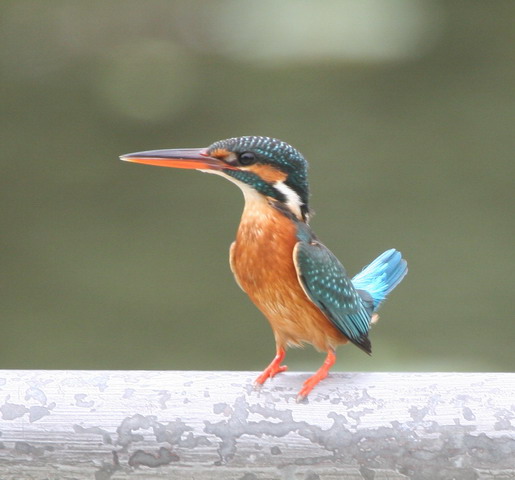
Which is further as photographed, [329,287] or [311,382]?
[329,287]

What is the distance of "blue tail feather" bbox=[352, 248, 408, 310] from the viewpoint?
6.61 feet

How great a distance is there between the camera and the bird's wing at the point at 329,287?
175 centimetres

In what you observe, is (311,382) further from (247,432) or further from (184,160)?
(184,160)

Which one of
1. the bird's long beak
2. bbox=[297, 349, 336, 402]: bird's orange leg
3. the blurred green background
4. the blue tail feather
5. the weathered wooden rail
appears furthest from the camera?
the blurred green background

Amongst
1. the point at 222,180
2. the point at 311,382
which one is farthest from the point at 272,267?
the point at 222,180

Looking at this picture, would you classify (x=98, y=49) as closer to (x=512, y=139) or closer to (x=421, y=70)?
(x=421, y=70)

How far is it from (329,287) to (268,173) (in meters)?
0.20

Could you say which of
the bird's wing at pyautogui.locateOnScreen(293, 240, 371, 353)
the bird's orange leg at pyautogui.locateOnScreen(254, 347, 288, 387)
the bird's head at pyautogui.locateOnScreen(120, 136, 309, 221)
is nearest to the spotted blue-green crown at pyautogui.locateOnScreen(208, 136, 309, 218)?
the bird's head at pyautogui.locateOnScreen(120, 136, 309, 221)

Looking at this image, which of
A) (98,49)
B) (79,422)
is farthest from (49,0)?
(79,422)

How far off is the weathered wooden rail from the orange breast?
336 millimetres

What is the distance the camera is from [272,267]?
5.80 feet

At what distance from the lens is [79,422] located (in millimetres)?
1425

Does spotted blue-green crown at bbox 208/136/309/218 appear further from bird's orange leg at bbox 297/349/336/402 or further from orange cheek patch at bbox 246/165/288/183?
bird's orange leg at bbox 297/349/336/402

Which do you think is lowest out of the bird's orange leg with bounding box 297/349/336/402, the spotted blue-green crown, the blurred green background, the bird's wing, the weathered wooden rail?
the weathered wooden rail
